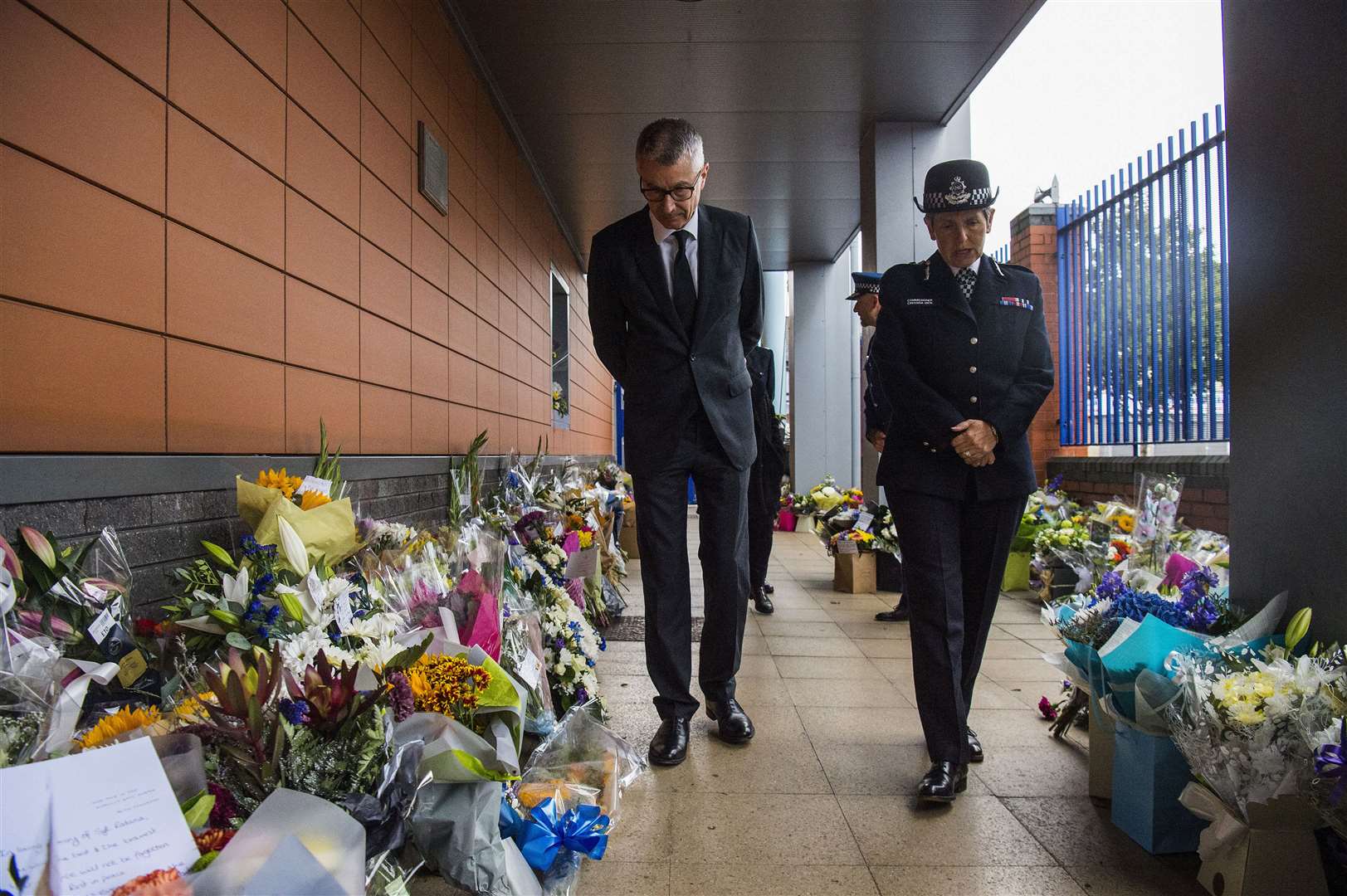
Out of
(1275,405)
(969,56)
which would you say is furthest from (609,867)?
(969,56)

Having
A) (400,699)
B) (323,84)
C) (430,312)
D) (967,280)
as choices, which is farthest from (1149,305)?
(400,699)

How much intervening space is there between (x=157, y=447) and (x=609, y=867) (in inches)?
54.2

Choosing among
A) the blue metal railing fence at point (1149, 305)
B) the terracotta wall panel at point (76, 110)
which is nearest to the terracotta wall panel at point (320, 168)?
the terracotta wall panel at point (76, 110)

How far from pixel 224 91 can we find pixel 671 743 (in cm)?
214

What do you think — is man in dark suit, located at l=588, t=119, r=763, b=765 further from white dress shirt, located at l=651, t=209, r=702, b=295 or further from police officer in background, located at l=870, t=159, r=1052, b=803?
police officer in background, located at l=870, t=159, r=1052, b=803

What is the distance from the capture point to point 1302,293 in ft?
6.72

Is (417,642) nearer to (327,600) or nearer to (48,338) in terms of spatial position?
(327,600)

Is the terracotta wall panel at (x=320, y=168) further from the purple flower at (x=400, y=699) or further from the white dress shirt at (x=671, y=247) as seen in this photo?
the purple flower at (x=400, y=699)

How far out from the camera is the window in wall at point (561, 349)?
345 inches

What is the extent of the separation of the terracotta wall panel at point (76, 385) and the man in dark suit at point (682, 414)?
47.3 inches

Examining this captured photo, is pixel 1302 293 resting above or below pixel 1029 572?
above

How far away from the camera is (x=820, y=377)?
1103 cm

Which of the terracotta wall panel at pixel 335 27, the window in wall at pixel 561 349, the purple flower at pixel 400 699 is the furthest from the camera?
the window in wall at pixel 561 349

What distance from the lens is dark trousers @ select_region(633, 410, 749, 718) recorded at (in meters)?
2.63
